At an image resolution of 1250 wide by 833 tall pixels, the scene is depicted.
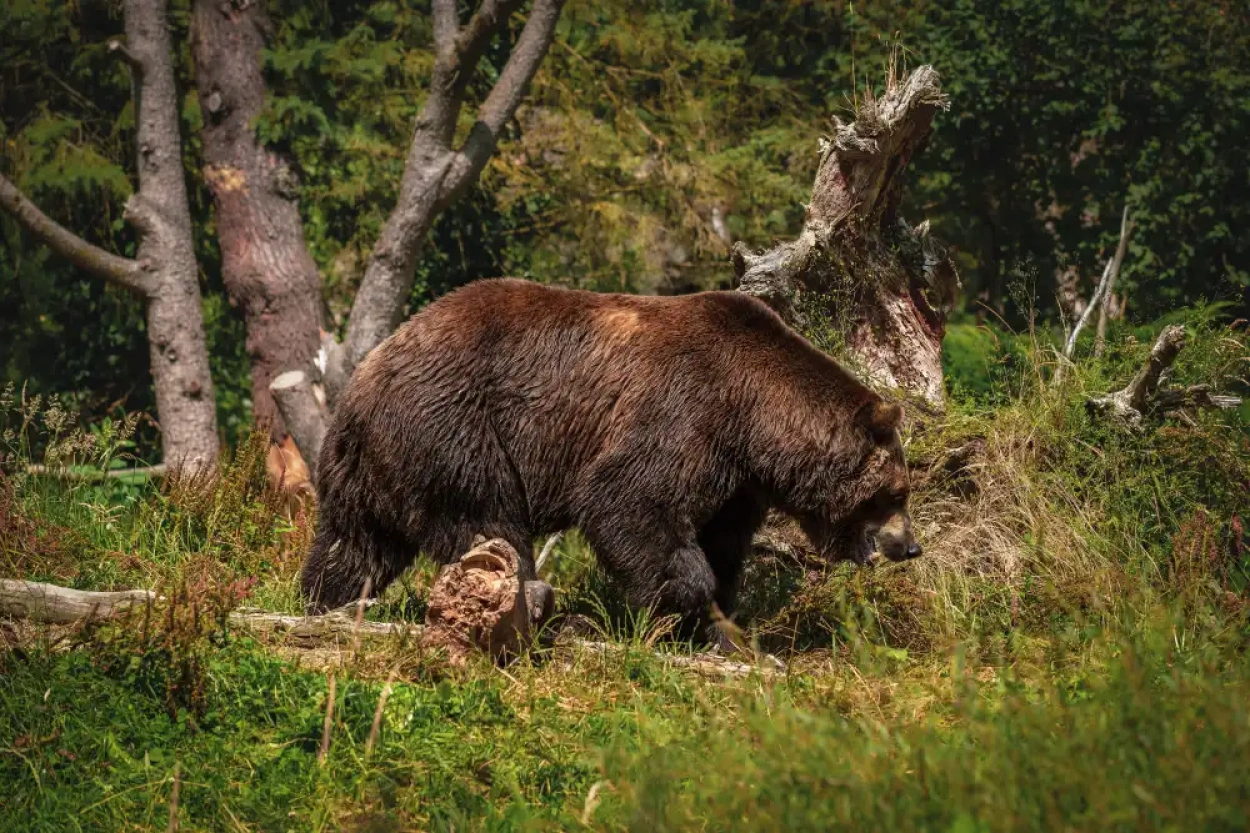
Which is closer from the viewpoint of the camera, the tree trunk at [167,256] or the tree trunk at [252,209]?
the tree trunk at [167,256]

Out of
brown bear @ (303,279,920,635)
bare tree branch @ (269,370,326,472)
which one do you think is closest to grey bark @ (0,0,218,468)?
bare tree branch @ (269,370,326,472)

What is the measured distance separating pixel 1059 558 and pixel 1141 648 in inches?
92.9

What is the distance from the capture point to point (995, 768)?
3699mm

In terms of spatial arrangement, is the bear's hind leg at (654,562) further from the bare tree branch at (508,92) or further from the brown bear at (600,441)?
the bare tree branch at (508,92)

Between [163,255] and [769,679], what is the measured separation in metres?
7.22

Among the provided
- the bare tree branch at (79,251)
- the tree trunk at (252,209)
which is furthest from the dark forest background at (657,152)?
the bare tree branch at (79,251)

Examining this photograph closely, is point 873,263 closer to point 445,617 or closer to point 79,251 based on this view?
point 445,617

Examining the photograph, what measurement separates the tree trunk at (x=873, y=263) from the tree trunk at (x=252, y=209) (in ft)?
13.8

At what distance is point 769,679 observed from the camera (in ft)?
17.5

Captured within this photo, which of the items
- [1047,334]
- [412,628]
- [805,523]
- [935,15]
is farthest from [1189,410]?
[935,15]

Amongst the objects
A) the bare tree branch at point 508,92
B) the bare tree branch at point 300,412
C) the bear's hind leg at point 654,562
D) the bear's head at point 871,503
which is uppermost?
the bare tree branch at point 508,92

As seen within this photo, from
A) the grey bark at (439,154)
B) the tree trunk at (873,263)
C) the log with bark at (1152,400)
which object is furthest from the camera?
the grey bark at (439,154)

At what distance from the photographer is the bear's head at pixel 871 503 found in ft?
22.3

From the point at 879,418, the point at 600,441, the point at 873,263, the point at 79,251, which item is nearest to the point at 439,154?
the point at 79,251
